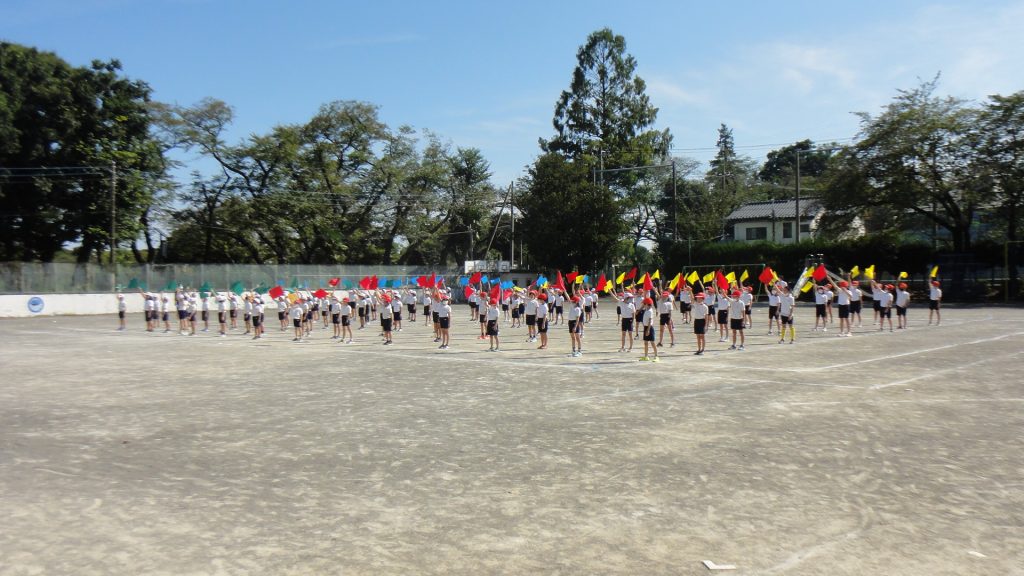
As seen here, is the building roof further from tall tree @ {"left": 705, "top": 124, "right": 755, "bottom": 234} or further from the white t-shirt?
the white t-shirt

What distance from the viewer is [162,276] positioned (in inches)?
1746

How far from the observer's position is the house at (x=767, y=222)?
6325 centimetres

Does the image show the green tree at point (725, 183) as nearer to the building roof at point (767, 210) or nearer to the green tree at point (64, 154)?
the building roof at point (767, 210)

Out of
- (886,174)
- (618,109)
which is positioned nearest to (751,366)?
(886,174)

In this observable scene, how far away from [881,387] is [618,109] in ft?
176

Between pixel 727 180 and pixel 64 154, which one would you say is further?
pixel 727 180

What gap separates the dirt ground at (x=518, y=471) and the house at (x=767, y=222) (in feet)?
166

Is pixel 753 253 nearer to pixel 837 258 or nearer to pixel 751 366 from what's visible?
pixel 837 258

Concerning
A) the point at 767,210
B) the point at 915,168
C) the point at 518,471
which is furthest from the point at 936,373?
the point at 767,210

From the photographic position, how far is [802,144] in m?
87.6

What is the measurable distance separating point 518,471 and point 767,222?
203 feet

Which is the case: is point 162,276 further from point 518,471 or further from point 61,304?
point 518,471

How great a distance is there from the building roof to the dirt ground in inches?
1985

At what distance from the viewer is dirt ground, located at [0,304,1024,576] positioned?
5223 millimetres
